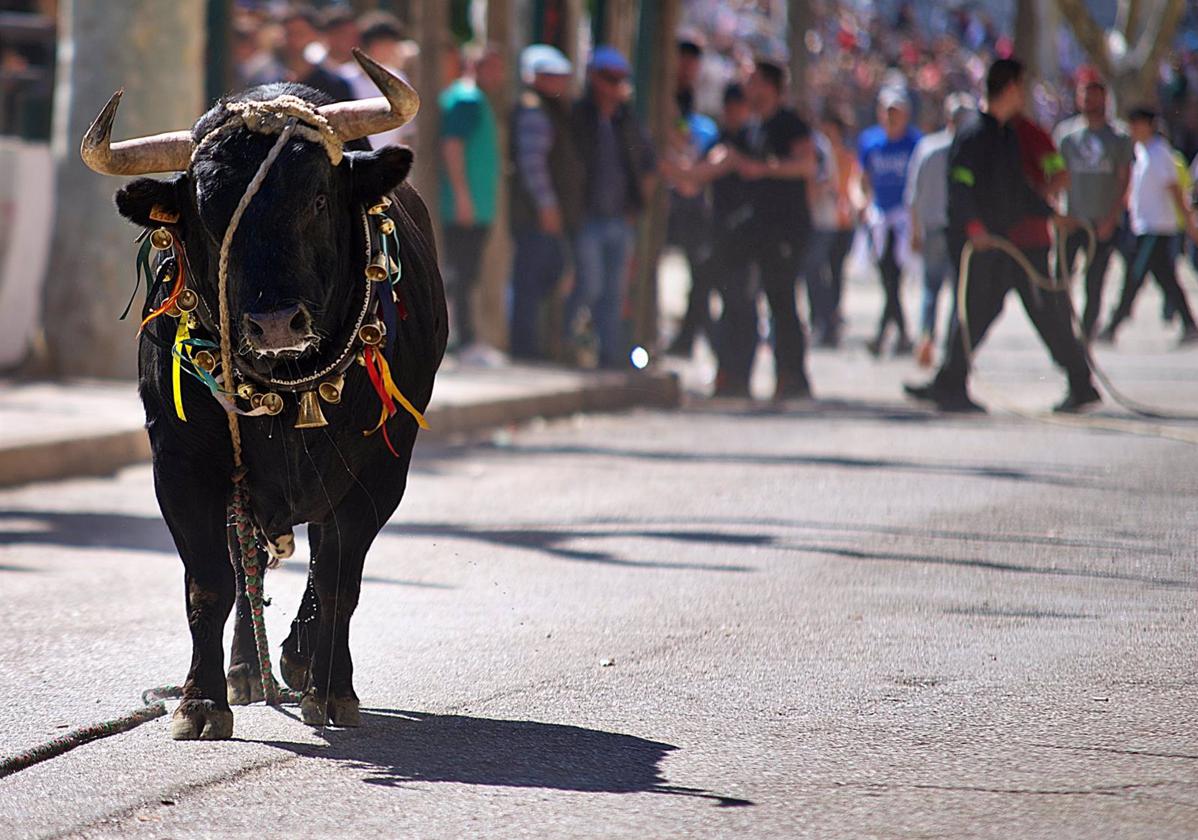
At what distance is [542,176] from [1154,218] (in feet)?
21.5

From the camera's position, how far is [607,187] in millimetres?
15234

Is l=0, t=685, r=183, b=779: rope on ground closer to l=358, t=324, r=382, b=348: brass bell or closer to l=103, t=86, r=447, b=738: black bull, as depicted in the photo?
l=103, t=86, r=447, b=738: black bull

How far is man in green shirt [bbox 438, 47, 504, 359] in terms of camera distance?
15.1 m

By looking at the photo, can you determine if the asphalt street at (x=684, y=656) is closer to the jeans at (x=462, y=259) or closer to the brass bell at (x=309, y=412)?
the brass bell at (x=309, y=412)

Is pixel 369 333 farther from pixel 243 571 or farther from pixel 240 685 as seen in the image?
pixel 240 685

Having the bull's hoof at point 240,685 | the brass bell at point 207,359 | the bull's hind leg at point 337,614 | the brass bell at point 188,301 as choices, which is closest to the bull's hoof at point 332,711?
the bull's hind leg at point 337,614

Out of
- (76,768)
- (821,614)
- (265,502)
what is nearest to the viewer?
(76,768)

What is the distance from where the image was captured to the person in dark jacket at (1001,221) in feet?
45.1

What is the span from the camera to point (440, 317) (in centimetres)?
626

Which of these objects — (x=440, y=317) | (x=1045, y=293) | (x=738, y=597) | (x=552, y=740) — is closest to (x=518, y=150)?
(x=1045, y=293)

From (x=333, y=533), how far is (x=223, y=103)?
46.1 inches

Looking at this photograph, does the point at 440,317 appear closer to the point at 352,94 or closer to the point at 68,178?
the point at 352,94

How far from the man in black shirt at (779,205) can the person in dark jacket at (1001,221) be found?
50.6 inches

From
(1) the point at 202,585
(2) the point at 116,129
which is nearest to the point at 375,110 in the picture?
(1) the point at 202,585
